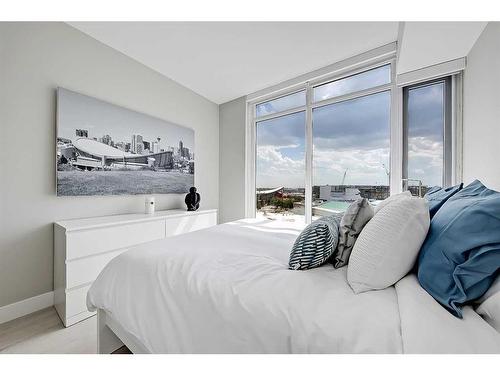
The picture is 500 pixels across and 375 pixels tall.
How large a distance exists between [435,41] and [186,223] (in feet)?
9.49

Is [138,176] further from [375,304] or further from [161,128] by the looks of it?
[375,304]

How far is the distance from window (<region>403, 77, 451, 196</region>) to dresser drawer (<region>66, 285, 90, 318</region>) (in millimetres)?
3252

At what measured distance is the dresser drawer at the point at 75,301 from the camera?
1760 millimetres

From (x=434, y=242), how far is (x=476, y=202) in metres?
0.18

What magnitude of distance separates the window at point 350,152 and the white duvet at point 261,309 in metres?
1.86

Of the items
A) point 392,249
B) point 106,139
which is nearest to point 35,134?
point 106,139

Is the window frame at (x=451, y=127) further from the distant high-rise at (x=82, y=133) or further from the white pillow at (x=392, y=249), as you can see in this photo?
the distant high-rise at (x=82, y=133)

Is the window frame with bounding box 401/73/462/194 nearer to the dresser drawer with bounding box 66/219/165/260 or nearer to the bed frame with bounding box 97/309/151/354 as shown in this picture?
the bed frame with bounding box 97/309/151/354

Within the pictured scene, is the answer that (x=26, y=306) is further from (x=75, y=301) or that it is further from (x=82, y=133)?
(x=82, y=133)

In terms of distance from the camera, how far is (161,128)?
9.50 ft

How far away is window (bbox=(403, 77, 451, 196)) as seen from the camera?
2119 mm

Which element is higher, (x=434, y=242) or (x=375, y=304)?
(x=434, y=242)

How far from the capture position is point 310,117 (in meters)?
3.05
